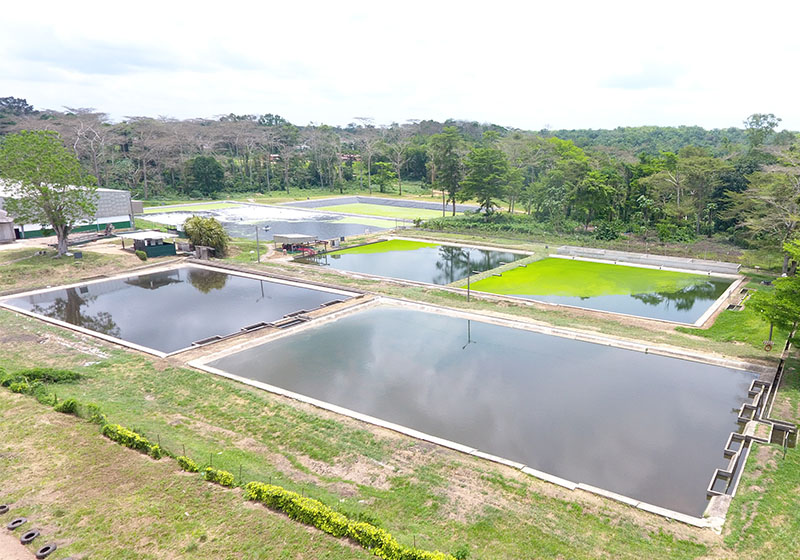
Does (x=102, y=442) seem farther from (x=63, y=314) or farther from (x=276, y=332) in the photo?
(x=63, y=314)

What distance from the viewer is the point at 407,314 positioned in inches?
A: 1170

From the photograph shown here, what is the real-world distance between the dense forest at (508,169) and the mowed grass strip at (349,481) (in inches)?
914

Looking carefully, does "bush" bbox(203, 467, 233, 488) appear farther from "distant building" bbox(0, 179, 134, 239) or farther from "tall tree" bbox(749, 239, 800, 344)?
"distant building" bbox(0, 179, 134, 239)

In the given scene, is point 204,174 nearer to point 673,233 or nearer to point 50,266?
point 50,266

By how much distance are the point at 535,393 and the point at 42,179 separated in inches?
1442

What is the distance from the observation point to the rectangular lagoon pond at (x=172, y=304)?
2617 centimetres

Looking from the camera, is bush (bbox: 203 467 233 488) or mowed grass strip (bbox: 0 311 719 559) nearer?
mowed grass strip (bbox: 0 311 719 559)

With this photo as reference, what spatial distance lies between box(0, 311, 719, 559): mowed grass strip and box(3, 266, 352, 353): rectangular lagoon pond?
19.3 ft

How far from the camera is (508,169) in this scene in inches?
2445

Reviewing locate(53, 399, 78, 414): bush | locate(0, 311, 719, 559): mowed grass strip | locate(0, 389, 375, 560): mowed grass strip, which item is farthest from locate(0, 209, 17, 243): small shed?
locate(0, 389, 375, 560): mowed grass strip

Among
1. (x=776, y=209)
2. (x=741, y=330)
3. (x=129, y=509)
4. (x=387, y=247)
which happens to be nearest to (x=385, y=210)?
(x=387, y=247)

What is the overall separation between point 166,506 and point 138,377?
968 cm

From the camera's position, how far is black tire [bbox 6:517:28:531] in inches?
446

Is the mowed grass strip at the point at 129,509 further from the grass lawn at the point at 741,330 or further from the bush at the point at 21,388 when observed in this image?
the grass lawn at the point at 741,330
